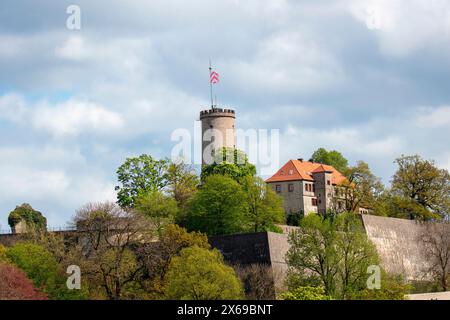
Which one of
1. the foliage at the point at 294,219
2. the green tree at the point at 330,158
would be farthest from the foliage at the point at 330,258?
the green tree at the point at 330,158

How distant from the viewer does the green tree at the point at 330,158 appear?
357 ft

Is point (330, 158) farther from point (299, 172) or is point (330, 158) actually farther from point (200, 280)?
point (200, 280)

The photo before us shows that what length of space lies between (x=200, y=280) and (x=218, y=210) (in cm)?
1780

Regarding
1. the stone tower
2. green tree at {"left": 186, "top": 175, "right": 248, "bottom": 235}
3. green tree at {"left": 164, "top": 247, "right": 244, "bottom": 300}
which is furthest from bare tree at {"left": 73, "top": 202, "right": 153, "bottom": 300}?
the stone tower

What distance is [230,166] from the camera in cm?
8581

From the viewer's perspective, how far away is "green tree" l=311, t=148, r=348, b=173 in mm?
108688

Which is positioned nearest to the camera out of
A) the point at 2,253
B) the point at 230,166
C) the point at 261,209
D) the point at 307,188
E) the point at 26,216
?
the point at 2,253

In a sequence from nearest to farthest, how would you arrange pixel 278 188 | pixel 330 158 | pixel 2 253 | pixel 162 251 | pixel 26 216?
pixel 162 251 < pixel 2 253 < pixel 26 216 < pixel 278 188 < pixel 330 158

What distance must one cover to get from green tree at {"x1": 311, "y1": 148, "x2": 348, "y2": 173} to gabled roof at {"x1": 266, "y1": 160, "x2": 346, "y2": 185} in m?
10.1

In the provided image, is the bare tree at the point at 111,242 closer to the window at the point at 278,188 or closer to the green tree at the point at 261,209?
the green tree at the point at 261,209

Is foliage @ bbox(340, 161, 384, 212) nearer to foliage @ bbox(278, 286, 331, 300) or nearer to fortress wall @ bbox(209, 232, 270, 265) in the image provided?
fortress wall @ bbox(209, 232, 270, 265)

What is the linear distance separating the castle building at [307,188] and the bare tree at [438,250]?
10102mm

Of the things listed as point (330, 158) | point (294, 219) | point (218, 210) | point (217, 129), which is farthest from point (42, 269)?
point (330, 158)
